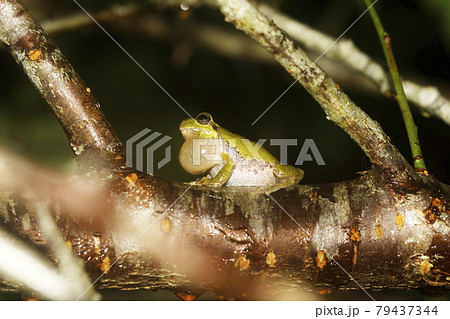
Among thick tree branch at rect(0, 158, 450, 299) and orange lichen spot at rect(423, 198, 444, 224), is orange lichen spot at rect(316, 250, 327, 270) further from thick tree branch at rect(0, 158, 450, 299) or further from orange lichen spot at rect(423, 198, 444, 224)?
orange lichen spot at rect(423, 198, 444, 224)

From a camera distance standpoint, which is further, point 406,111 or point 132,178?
point 406,111

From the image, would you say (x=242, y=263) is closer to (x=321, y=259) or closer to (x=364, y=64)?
(x=321, y=259)

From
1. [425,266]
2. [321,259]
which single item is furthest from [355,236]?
[425,266]

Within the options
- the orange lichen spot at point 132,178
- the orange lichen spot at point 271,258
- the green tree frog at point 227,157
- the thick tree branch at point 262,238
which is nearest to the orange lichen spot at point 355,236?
the thick tree branch at point 262,238

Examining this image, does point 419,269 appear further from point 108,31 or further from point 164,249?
point 108,31

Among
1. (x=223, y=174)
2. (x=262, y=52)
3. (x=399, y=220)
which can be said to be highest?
(x=262, y=52)

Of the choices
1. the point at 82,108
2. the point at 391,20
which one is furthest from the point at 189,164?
the point at 391,20

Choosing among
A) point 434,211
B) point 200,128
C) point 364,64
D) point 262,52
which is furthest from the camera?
point 262,52
